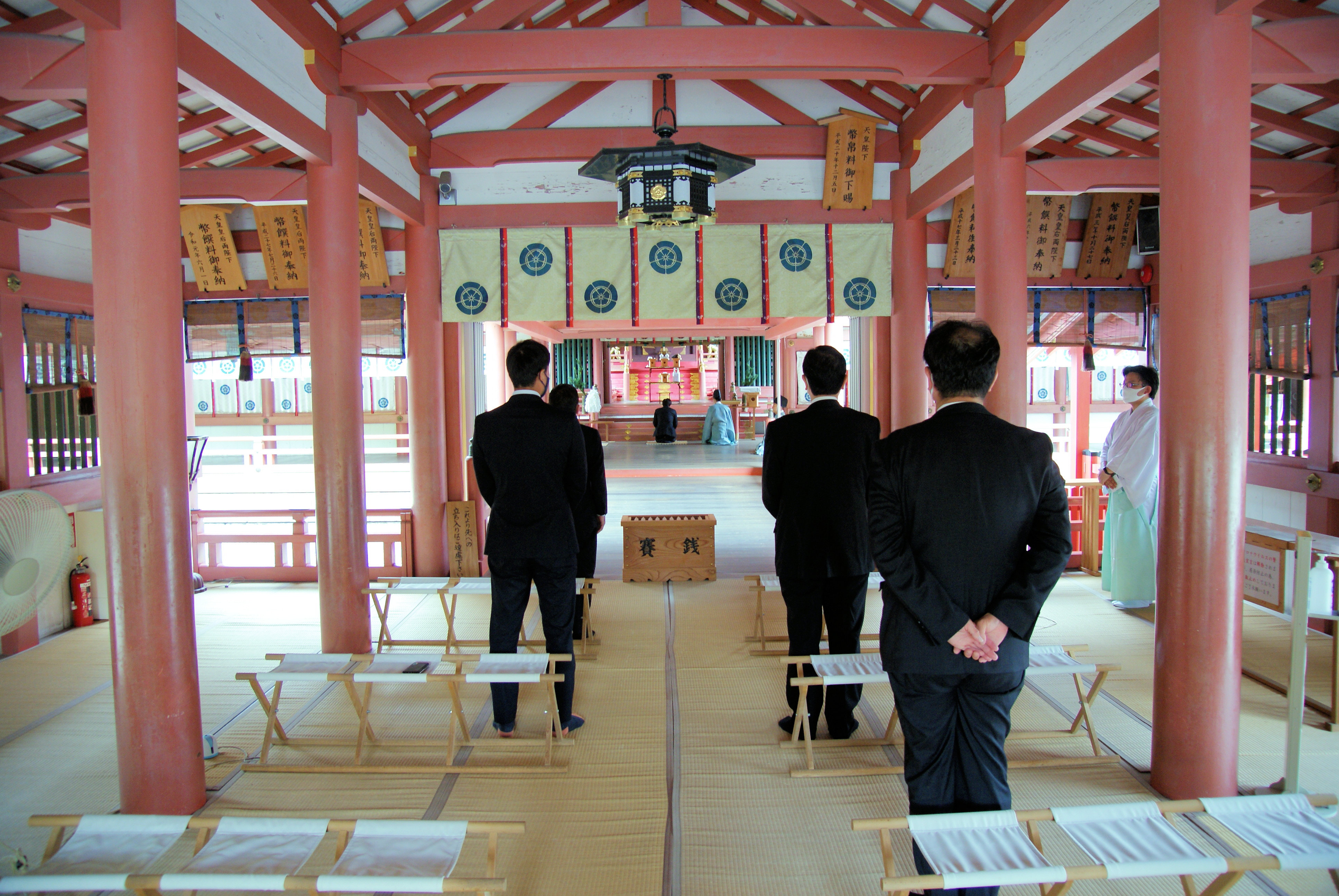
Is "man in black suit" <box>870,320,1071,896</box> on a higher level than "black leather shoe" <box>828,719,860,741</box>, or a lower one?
higher

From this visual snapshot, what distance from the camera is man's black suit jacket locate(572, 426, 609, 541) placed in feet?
12.6

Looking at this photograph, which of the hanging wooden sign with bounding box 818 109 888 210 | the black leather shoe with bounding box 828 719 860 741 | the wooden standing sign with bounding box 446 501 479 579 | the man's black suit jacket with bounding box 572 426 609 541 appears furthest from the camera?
the wooden standing sign with bounding box 446 501 479 579

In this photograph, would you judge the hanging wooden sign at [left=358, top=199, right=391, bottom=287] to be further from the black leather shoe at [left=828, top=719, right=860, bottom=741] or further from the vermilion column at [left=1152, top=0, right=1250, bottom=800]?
the vermilion column at [left=1152, top=0, right=1250, bottom=800]

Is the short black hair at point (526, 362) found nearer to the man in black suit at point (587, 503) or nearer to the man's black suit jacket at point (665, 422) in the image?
the man in black suit at point (587, 503)

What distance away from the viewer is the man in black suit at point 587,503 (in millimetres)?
3846

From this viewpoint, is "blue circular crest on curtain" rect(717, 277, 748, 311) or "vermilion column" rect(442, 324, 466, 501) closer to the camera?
"blue circular crest on curtain" rect(717, 277, 748, 311)

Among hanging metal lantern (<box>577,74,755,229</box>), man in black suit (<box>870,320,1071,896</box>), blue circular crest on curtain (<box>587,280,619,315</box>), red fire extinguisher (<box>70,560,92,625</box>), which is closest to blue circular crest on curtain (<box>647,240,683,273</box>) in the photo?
blue circular crest on curtain (<box>587,280,619,315</box>)

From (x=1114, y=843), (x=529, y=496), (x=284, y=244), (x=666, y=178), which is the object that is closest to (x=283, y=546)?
(x=284, y=244)

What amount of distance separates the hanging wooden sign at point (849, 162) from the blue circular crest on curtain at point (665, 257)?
1311 millimetres

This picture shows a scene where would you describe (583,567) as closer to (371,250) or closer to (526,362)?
(526,362)

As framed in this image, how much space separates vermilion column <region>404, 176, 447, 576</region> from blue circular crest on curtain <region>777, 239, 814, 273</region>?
115 inches

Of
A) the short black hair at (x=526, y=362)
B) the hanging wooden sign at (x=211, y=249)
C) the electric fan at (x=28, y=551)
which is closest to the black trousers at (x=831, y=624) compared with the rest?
the short black hair at (x=526, y=362)

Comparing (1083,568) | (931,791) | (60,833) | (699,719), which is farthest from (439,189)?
(1083,568)

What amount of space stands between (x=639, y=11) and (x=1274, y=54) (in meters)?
4.28
